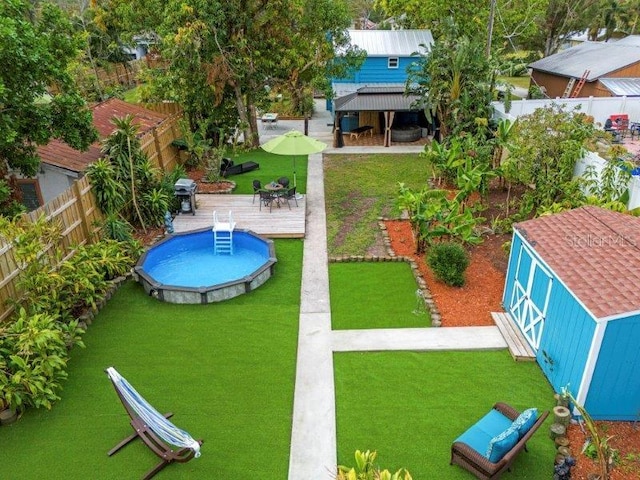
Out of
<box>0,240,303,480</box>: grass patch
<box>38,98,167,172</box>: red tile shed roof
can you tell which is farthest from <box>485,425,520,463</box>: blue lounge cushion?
<box>38,98,167,172</box>: red tile shed roof

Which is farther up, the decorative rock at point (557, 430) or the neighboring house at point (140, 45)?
the neighboring house at point (140, 45)

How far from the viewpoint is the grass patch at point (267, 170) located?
696 inches

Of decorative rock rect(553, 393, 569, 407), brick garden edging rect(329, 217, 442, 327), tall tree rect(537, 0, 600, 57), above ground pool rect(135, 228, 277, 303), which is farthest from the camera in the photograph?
tall tree rect(537, 0, 600, 57)

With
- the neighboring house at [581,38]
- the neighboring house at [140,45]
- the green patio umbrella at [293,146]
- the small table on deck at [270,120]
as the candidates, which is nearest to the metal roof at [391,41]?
the small table on deck at [270,120]

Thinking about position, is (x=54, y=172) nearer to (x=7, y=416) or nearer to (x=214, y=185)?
(x=214, y=185)

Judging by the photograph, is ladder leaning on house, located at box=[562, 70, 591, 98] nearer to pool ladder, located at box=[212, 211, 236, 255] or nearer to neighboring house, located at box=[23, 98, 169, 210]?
pool ladder, located at box=[212, 211, 236, 255]

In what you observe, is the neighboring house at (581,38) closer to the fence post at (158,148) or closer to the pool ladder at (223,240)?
the fence post at (158,148)

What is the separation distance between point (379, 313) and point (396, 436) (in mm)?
3296

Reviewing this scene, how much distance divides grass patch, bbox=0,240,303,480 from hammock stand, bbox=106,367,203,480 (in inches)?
4.6

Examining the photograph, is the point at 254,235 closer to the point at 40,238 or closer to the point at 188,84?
the point at 40,238

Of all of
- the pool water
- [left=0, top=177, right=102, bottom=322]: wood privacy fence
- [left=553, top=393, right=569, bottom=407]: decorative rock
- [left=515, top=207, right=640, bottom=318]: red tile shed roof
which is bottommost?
the pool water

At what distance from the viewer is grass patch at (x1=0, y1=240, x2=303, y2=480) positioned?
6.55 meters

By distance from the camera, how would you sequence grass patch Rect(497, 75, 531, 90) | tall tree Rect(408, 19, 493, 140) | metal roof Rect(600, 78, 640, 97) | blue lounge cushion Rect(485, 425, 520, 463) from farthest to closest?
grass patch Rect(497, 75, 531, 90), metal roof Rect(600, 78, 640, 97), tall tree Rect(408, 19, 493, 140), blue lounge cushion Rect(485, 425, 520, 463)

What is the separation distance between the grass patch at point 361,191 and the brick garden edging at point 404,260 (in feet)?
1.12
